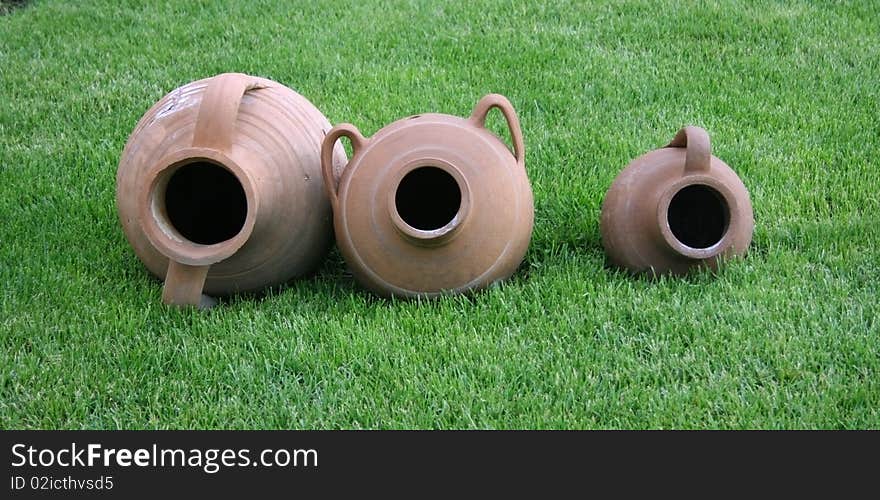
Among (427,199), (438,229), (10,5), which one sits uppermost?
(10,5)

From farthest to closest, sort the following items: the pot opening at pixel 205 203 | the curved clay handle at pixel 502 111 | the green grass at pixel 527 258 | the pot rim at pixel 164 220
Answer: the pot opening at pixel 205 203, the curved clay handle at pixel 502 111, the pot rim at pixel 164 220, the green grass at pixel 527 258

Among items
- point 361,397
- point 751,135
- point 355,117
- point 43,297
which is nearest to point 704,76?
point 751,135

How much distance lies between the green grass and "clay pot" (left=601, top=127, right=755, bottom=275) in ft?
0.29

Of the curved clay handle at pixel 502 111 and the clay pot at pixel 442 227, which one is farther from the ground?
the curved clay handle at pixel 502 111

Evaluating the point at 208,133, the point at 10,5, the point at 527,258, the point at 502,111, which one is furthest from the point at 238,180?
the point at 10,5

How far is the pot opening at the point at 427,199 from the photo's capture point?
387 centimetres

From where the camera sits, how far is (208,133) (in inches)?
134

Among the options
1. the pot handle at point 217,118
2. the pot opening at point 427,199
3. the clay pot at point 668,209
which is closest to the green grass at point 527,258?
the clay pot at point 668,209

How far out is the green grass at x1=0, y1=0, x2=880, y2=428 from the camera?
122 inches

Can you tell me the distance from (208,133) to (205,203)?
2.06 ft

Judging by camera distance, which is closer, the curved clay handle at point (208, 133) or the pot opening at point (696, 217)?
the curved clay handle at point (208, 133)

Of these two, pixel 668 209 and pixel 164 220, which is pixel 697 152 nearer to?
pixel 668 209

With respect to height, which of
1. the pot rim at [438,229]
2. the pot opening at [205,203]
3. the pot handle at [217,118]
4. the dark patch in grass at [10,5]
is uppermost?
the dark patch in grass at [10,5]

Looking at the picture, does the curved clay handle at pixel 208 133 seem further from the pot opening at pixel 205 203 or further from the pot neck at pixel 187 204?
the pot opening at pixel 205 203
